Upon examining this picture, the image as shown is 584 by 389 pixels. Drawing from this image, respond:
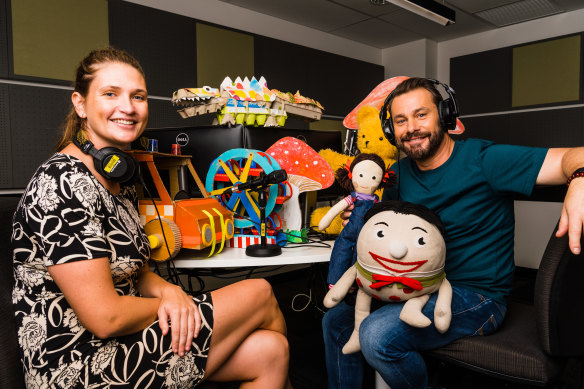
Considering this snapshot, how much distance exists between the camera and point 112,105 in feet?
3.46

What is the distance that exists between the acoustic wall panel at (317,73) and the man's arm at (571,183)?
261 cm

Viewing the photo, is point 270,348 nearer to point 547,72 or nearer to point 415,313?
point 415,313

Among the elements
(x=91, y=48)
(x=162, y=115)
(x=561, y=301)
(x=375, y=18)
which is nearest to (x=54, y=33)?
(x=91, y=48)

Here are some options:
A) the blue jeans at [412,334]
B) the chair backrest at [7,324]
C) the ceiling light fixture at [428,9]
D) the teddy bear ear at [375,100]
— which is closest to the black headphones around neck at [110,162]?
the chair backrest at [7,324]

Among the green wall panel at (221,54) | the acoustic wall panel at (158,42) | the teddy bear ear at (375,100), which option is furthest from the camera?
the green wall panel at (221,54)

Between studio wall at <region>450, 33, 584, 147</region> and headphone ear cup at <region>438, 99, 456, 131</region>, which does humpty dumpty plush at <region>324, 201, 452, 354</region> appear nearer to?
headphone ear cup at <region>438, 99, 456, 131</region>

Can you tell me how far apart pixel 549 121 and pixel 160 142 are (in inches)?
133

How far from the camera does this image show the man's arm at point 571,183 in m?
0.91

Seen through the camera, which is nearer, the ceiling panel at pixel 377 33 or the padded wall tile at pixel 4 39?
the padded wall tile at pixel 4 39

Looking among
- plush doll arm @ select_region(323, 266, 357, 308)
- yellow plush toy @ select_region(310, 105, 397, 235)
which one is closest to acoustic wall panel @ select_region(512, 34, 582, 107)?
yellow plush toy @ select_region(310, 105, 397, 235)

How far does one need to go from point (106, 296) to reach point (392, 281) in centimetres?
70

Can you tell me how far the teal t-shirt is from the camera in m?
1.24

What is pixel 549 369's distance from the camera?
993 millimetres

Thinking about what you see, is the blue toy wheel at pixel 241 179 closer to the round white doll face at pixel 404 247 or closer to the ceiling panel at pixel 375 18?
the round white doll face at pixel 404 247
